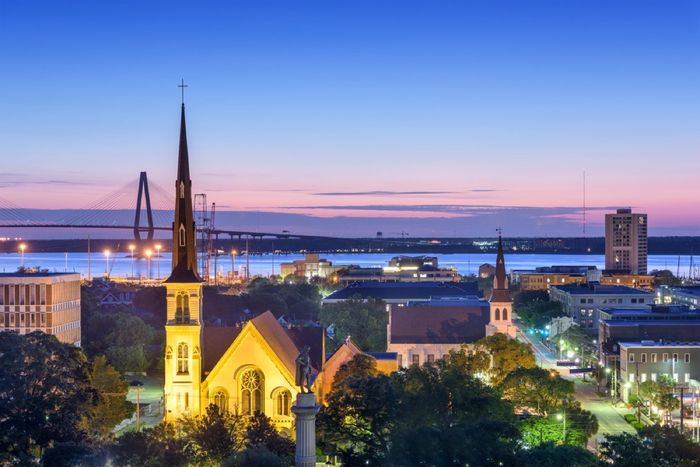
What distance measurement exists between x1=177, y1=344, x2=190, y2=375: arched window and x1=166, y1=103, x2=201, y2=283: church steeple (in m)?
2.76

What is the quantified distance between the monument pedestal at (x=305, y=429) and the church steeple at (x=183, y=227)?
17.2m

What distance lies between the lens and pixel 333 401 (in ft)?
128

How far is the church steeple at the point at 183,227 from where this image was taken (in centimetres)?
4403

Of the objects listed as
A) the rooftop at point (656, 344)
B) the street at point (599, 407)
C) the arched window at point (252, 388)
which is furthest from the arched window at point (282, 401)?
the rooftop at point (656, 344)

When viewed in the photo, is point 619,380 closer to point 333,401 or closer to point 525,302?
point 333,401

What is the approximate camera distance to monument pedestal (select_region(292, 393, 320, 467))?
27.5m

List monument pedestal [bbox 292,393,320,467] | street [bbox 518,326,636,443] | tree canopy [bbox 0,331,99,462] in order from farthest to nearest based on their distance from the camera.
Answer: street [bbox 518,326,636,443]
tree canopy [bbox 0,331,99,462]
monument pedestal [bbox 292,393,320,467]

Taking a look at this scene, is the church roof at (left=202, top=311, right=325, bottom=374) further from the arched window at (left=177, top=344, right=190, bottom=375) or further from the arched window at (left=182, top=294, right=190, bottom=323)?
the arched window at (left=182, top=294, right=190, bottom=323)

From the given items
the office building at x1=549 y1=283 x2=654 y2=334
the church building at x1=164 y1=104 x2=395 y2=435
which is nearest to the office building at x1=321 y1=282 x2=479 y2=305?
the office building at x1=549 y1=283 x2=654 y2=334

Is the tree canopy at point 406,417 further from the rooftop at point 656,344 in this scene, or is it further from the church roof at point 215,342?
the rooftop at point 656,344

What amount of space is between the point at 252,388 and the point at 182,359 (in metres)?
3.23

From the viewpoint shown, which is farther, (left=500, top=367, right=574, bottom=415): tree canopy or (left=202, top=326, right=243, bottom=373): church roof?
(left=500, top=367, right=574, bottom=415): tree canopy

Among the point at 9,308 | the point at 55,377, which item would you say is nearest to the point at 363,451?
the point at 55,377

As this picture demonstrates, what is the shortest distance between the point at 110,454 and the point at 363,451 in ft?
28.7
